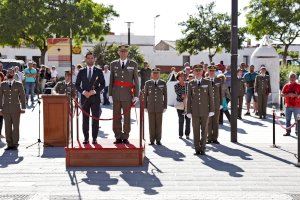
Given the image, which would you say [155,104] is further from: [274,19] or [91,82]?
[274,19]

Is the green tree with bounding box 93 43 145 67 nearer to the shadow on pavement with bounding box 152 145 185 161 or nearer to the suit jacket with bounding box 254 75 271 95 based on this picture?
the suit jacket with bounding box 254 75 271 95

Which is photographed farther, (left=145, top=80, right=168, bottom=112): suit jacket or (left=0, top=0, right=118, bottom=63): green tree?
(left=0, top=0, right=118, bottom=63): green tree

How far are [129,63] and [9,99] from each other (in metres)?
3.03

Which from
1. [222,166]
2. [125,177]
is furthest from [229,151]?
[125,177]

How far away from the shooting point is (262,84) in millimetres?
20312

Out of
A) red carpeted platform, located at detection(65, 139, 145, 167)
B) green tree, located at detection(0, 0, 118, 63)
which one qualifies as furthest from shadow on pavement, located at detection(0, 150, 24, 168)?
green tree, located at detection(0, 0, 118, 63)

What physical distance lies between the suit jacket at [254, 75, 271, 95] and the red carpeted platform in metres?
9.72

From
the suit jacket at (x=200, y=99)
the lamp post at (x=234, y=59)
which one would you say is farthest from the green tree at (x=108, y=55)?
the suit jacket at (x=200, y=99)

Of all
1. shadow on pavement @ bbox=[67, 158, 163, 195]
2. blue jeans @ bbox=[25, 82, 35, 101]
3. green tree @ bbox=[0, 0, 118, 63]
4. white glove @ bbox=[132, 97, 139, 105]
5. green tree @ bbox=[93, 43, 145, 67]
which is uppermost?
green tree @ bbox=[0, 0, 118, 63]

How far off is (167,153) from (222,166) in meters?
1.86

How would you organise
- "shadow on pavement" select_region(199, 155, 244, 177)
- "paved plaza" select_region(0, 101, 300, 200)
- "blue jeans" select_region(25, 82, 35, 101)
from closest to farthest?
"paved plaza" select_region(0, 101, 300, 200)
"shadow on pavement" select_region(199, 155, 244, 177)
"blue jeans" select_region(25, 82, 35, 101)

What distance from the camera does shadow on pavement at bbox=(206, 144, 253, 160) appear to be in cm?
1268

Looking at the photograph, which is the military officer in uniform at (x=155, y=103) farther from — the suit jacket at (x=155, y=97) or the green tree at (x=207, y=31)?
the green tree at (x=207, y=31)

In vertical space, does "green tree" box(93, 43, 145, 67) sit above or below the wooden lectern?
above
